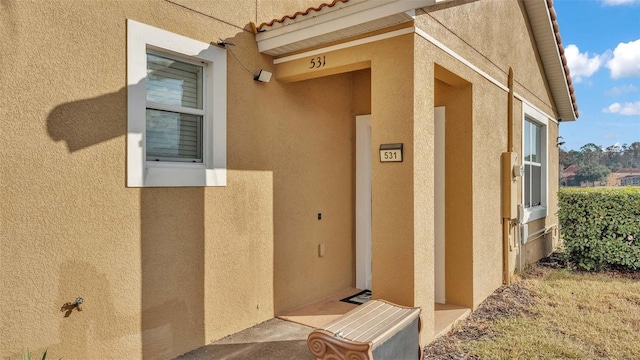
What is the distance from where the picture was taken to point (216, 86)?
5.61 m

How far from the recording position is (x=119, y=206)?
4617 mm

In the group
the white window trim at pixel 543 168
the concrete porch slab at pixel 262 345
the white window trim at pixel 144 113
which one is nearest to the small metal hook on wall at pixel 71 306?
the white window trim at pixel 144 113

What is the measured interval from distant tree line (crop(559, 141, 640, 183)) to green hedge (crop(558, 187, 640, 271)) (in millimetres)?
46054

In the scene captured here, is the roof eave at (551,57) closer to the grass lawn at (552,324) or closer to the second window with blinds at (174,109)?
the grass lawn at (552,324)

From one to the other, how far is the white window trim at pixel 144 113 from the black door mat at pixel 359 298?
134 inches

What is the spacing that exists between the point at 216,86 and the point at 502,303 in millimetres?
6426

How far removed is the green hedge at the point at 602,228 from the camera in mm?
10281

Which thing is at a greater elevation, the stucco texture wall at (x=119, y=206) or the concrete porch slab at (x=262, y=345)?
the stucco texture wall at (x=119, y=206)

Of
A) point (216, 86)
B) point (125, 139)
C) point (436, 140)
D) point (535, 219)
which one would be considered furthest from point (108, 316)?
point (535, 219)

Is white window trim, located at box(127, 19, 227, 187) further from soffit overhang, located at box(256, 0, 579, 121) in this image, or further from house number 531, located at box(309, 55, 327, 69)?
house number 531, located at box(309, 55, 327, 69)

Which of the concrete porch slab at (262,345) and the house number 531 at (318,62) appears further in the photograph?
the house number 531 at (318,62)

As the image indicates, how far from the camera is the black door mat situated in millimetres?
7438

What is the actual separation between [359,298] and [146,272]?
4163mm

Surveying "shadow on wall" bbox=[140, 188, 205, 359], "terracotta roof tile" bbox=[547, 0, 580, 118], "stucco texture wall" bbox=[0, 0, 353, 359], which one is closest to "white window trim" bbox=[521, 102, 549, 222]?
"terracotta roof tile" bbox=[547, 0, 580, 118]
